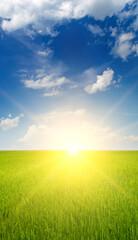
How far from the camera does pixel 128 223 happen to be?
3.88 m

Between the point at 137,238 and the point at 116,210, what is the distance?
3.55 ft

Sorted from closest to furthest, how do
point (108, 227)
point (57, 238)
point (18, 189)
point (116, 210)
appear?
point (57, 238)
point (108, 227)
point (116, 210)
point (18, 189)

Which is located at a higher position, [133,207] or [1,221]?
[133,207]

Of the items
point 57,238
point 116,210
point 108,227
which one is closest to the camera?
point 57,238

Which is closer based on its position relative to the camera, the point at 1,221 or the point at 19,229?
the point at 19,229

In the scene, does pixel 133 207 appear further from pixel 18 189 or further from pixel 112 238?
pixel 18 189

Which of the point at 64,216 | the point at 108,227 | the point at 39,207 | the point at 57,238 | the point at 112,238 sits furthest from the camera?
the point at 39,207

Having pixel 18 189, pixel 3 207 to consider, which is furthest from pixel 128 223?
pixel 18 189

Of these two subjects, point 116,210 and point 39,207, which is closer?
point 116,210

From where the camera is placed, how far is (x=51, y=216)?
13.9 ft

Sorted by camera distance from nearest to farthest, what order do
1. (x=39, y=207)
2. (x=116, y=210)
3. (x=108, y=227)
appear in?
1. (x=108, y=227)
2. (x=116, y=210)
3. (x=39, y=207)

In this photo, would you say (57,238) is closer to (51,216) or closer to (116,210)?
(51,216)

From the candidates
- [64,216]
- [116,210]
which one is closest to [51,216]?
[64,216]

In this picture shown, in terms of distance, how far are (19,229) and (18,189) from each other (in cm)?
323
